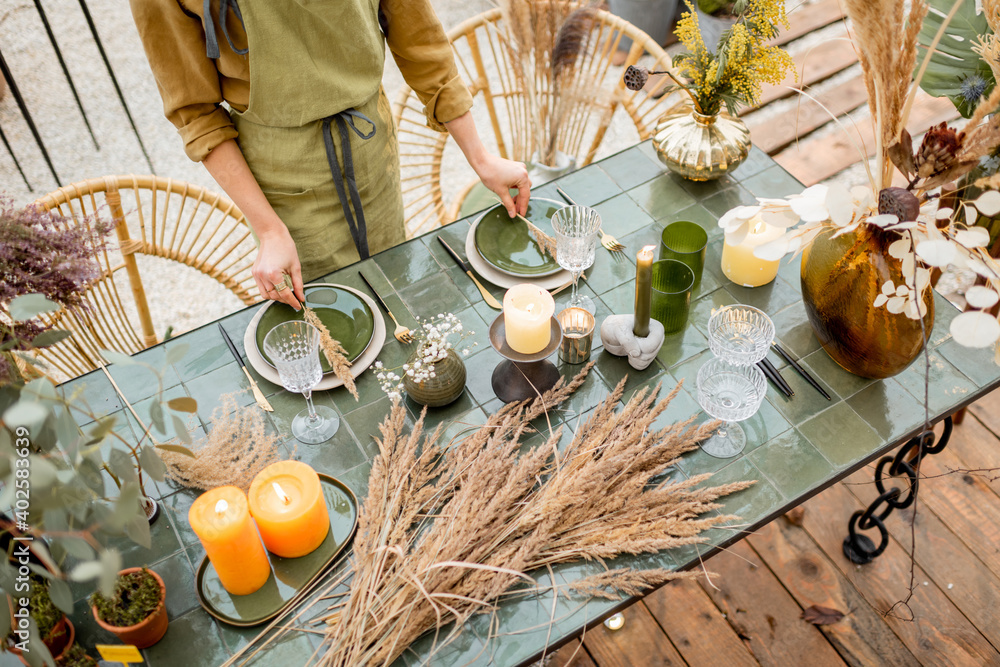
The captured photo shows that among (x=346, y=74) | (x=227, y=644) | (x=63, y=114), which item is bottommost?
(x=63, y=114)

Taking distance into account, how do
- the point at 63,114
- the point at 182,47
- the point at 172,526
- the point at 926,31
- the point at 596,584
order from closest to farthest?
1. the point at 596,584
2. the point at 172,526
3. the point at 182,47
4. the point at 926,31
5. the point at 63,114

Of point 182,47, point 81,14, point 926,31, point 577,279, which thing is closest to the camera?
point 182,47

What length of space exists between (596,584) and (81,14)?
13.2 feet

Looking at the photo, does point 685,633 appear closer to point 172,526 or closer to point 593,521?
point 593,521

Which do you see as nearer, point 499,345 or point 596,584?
point 596,584

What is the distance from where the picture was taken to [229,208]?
71.6 inches

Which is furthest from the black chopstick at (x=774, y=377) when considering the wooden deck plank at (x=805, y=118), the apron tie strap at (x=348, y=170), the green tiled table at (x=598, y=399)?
the wooden deck plank at (x=805, y=118)

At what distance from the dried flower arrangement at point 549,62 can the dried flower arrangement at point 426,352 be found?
3.15 ft

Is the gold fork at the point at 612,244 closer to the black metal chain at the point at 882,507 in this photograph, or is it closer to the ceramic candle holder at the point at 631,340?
the ceramic candle holder at the point at 631,340

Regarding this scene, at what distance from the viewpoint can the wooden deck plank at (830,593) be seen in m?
1.76

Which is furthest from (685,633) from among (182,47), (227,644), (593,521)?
(182,47)

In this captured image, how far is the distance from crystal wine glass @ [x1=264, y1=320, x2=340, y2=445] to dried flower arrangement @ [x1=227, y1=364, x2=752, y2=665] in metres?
0.15

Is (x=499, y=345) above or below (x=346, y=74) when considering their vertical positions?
below

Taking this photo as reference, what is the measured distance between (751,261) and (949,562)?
1.07m
